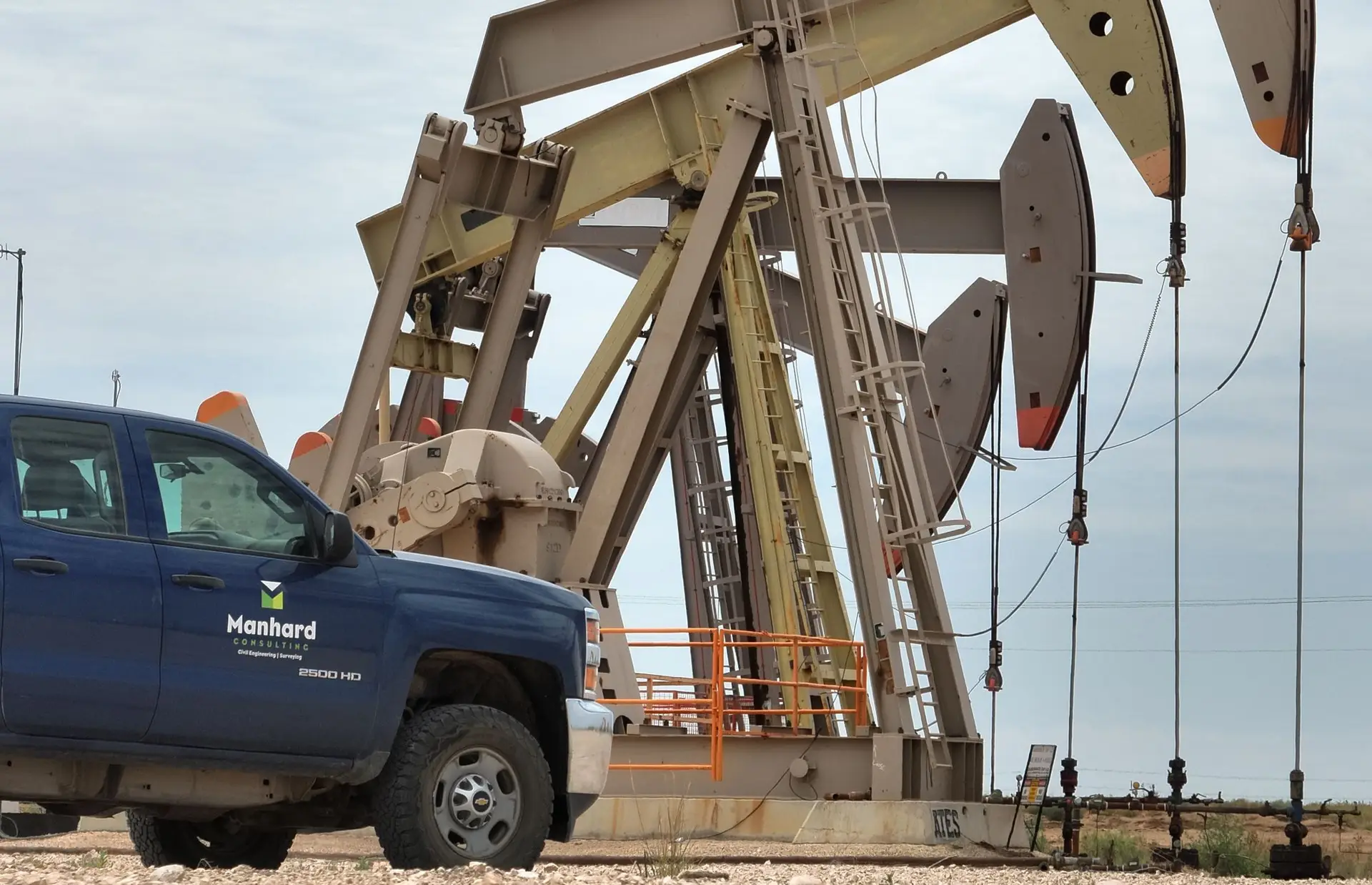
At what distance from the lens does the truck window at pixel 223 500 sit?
309 inches

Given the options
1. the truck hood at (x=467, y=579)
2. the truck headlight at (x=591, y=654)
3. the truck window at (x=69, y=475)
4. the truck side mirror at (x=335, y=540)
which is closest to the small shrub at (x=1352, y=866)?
the truck headlight at (x=591, y=654)

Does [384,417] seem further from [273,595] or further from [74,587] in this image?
[74,587]

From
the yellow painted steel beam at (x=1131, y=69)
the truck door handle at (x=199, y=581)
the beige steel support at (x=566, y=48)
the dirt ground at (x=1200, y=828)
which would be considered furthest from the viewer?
the dirt ground at (x=1200, y=828)

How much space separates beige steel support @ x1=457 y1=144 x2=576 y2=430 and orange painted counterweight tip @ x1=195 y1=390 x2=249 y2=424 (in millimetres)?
2061

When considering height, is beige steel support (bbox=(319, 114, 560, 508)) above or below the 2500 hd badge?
above

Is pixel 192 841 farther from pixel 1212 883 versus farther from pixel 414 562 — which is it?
pixel 1212 883

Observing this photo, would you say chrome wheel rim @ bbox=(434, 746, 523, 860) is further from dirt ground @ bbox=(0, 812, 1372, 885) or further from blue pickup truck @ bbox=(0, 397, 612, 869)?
dirt ground @ bbox=(0, 812, 1372, 885)

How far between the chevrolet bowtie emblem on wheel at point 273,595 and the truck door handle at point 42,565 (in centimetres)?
82

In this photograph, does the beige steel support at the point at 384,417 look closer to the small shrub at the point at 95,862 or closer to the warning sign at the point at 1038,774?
the warning sign at the point at 1038,774

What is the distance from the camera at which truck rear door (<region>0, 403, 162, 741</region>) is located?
7.17 meters

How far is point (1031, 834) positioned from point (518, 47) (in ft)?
29.6

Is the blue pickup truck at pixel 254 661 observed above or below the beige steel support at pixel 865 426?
below

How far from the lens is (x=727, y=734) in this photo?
51.2 ft

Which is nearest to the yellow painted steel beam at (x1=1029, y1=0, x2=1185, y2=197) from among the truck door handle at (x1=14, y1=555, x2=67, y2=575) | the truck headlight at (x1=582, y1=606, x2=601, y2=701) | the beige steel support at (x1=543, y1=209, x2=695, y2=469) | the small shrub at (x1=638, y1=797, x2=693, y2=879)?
the beige steel support at (x1=543, y1=209, x2=695, y2=469)
